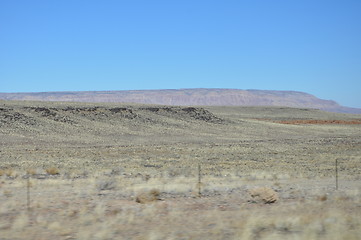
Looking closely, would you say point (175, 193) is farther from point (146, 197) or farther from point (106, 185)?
point (106, 185)

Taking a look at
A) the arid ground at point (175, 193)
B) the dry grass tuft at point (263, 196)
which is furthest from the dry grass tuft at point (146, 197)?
the dry grass tuft at point (263, 196)

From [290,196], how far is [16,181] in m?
11.6

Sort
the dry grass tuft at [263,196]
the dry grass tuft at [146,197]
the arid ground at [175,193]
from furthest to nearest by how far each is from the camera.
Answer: the dry grass tuft at [263,196]
the dry grass tuft at [146,197]
the arid ground at [175,193]

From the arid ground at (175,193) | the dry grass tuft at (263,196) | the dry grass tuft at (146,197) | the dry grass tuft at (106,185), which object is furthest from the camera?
the dry grass tuft at (106,185)

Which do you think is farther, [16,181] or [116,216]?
[16,181]

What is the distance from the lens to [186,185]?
18.7m

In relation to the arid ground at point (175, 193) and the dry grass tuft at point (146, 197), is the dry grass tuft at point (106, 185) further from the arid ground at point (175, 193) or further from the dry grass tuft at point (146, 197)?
the dry grass tuft at point (146, 197)

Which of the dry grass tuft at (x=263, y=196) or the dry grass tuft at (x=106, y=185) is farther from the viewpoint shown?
the dry grass tuft at (x=106, y=185)

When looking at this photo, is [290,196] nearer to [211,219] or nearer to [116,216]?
[211,219]

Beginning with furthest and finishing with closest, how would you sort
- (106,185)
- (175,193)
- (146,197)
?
(106,185), (175,193), (146,197)

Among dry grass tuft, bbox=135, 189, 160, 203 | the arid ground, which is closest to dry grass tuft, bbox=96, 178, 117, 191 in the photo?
the arid ground

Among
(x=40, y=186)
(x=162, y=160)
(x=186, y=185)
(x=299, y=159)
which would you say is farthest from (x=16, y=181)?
(x=299, y=159)

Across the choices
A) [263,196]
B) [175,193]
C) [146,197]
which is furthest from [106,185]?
[263,196]

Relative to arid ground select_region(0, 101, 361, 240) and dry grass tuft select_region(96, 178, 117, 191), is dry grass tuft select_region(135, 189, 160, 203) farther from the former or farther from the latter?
dry grass tuft select_region(96, 178, 117, 191)
